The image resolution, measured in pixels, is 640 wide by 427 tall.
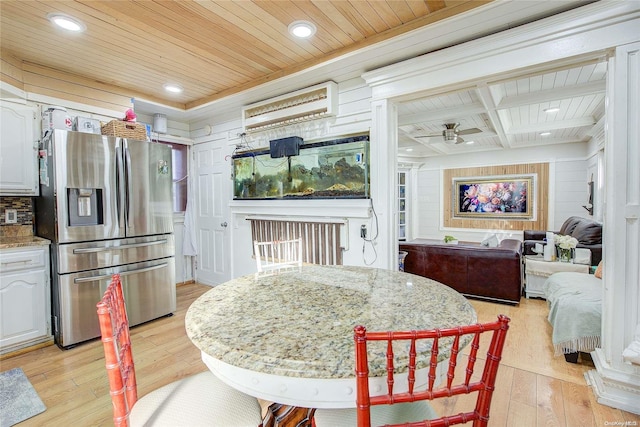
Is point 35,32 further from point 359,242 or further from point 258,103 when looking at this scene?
point 359,242

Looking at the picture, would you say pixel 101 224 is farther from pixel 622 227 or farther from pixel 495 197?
pixel 495 197

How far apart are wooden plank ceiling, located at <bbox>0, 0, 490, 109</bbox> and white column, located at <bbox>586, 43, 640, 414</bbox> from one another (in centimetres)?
91

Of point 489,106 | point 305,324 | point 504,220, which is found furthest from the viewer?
point 504,220

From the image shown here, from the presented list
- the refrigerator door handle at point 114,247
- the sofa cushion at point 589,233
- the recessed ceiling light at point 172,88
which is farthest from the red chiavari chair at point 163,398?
the sofa cushion at point 589,233

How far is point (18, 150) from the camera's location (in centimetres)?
266

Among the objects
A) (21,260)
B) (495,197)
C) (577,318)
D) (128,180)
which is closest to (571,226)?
(495,197)

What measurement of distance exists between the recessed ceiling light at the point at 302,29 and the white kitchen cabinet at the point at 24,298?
2759 millimetres

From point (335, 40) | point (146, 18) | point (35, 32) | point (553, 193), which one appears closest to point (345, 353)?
point (335, 40)

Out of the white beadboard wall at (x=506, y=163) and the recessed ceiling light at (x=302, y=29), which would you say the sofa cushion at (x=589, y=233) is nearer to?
the white beadboard wall at (x=506, y=163)

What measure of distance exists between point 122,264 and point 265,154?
1805 millimetres

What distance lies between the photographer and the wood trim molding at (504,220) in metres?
5.91

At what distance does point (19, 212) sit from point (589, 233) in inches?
241

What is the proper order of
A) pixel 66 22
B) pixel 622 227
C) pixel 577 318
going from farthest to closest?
pixel 577 318
pixel 66 22
pixel 622 227

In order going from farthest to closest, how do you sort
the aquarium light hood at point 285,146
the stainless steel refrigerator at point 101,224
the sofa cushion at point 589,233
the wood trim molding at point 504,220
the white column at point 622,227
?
the wood trim molding at point 504,220, the sofa cushion at point 589,233, the aquarium light hood at point 285,146, the stainless steel refrigerator at point 101,224, the white column at point 622,227
